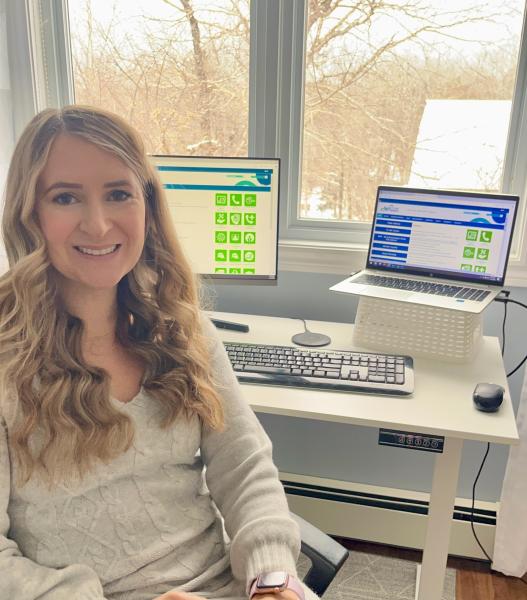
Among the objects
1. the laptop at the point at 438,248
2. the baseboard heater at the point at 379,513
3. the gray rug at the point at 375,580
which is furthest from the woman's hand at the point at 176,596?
the baseboard heater at the point at 379,513

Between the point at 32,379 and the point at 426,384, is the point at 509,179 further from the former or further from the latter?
the point at 32,379

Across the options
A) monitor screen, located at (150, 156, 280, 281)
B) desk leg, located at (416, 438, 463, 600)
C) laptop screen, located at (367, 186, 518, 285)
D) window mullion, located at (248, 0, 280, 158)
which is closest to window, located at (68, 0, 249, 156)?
window mullion, located at (248, 0, 280, 158)

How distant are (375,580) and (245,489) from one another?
1002 millimetres

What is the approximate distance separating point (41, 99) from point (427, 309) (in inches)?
56.8

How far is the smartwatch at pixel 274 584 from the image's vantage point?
0.91 meters

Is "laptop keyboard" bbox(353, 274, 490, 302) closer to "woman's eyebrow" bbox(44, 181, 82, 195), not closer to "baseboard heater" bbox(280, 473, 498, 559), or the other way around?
"baseboard heater" bbox(280, 473, 498, 559)

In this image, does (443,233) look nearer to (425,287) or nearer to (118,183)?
(425,287)

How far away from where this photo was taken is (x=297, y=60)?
1862mm

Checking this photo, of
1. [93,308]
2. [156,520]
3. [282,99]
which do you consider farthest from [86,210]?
[282,99]

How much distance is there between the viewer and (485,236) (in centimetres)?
155

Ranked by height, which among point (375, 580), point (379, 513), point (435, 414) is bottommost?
point (375, 580)

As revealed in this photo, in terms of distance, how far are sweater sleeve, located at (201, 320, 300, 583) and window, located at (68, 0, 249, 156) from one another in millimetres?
1024

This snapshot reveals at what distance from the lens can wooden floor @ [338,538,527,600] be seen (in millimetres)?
1774

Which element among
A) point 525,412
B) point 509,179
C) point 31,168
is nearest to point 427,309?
point 525,412
